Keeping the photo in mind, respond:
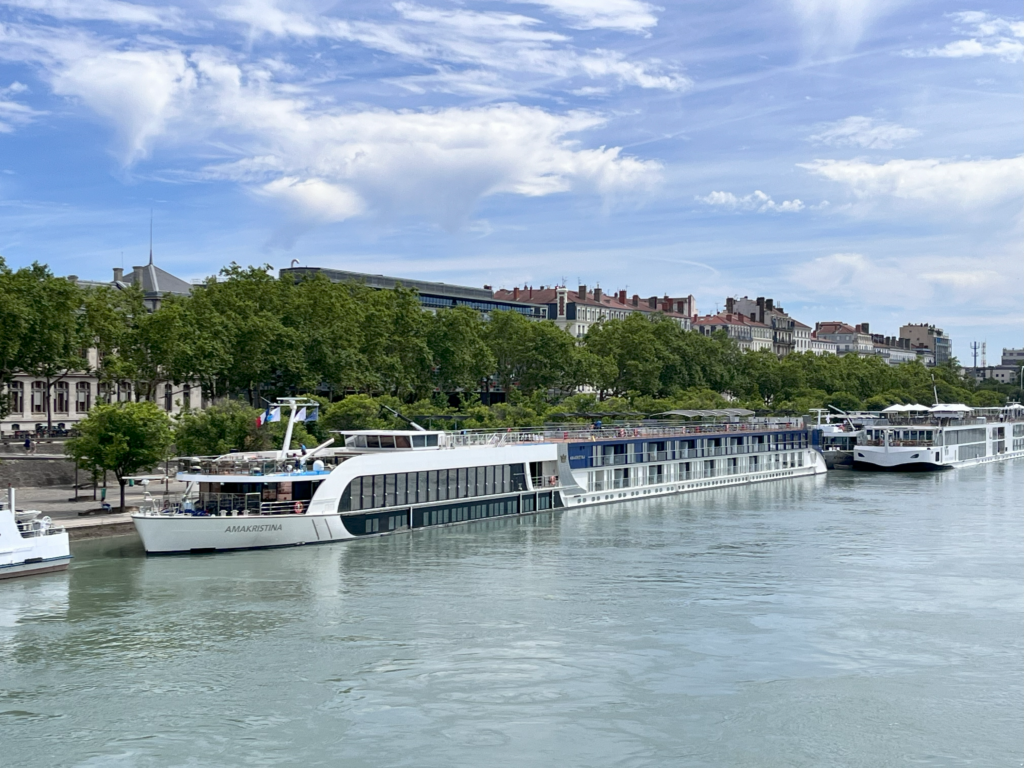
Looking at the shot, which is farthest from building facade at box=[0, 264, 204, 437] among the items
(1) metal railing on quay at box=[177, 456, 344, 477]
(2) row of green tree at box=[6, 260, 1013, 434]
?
(1) metal railing on quay at box=[177, 456, 344, 477]

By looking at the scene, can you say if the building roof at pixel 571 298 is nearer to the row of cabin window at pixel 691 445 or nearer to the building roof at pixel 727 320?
the building roof at pixel 727 320

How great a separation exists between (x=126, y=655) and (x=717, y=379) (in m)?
100

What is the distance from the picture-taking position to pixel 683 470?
60406 mm

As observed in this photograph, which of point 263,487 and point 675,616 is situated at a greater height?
point 263,487

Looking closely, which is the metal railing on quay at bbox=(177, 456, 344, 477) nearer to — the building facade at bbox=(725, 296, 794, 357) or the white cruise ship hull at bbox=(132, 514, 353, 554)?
the white cruise ship hull at bbox=(132, 514, 353, 554)

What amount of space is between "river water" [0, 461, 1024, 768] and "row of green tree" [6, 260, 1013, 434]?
25.9 metres

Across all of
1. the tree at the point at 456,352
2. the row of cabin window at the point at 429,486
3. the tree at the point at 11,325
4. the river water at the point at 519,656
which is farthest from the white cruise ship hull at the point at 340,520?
the tree at the point at 456,352

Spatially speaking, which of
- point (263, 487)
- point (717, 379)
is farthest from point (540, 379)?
point (263, 487)

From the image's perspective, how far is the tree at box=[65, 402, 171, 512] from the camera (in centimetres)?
4184

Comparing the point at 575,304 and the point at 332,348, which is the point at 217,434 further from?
the point at 575,304

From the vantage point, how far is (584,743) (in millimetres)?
19406

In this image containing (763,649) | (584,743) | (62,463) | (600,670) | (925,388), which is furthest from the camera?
(925,388)

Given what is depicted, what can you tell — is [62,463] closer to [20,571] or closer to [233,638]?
[20,571]

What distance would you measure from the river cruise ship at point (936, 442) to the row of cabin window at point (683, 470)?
1037 centimetres
